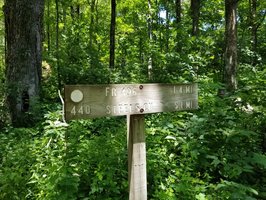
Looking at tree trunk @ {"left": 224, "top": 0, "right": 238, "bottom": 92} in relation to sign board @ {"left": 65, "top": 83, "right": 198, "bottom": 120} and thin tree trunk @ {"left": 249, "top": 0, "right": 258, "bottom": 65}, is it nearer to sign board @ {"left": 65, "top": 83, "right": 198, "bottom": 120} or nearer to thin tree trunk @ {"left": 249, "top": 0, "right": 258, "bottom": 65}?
sign board @ {"left": 65, "top": 83, "right": 198, "bottom": 120}

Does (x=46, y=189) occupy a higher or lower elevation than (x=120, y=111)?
lower

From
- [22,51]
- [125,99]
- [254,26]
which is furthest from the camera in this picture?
[254,26]

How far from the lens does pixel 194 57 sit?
10047 mm

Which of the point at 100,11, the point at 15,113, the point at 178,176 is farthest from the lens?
the point at 100,11

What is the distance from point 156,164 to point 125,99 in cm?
Result: 122

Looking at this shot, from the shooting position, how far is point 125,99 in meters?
2.54

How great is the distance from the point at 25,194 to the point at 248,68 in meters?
9.47

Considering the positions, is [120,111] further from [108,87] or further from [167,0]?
[167,0]

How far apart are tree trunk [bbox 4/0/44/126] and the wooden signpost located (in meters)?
4.39

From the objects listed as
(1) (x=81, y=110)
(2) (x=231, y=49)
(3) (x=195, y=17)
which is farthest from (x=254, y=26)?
(1) (x=81, y=110)

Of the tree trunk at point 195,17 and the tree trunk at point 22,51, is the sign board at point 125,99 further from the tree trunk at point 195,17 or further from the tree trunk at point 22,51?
the tree trunk at point 195,17

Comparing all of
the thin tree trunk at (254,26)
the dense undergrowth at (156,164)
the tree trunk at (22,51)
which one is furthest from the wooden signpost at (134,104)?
the thin tree trunk at (254,26)

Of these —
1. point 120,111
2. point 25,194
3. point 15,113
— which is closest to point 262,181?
point 120,111

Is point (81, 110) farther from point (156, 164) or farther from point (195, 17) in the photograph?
point (195, 17)
